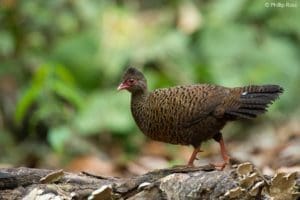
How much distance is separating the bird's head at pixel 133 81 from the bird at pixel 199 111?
0.71ft

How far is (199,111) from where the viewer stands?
16.6ft

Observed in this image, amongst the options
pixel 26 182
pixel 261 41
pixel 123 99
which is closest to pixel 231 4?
pixel 261 41

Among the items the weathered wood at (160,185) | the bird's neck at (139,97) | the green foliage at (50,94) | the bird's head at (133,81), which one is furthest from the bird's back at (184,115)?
the green foliage at (50,94)

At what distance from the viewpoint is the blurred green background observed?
889 centimetres

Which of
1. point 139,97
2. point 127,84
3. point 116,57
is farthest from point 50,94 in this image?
point 139,97

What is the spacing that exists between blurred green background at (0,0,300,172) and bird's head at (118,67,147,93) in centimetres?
284

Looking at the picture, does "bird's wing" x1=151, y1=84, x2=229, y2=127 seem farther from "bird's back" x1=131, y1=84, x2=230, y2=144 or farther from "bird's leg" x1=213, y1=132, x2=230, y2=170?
"bird's leg" x1=213, y1=132, x2=230, y2=170

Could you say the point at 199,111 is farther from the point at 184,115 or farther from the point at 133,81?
A: the point at 133,81

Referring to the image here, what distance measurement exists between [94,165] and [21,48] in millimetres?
2627

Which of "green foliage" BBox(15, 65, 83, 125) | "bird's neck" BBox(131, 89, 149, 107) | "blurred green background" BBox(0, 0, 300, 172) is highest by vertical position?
"blurred green background" BBox(0, 0, 300, 172)

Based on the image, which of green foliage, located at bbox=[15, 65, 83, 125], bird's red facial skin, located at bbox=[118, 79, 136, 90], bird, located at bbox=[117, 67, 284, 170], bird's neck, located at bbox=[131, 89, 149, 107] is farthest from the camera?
green foliage, located at bbox=[15, 65, 83, 125]

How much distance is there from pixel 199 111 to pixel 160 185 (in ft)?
3.02

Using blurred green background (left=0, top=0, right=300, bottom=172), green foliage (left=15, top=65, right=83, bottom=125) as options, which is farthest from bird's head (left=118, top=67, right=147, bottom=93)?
blurred green background (left=0, top=0, right=300, bottom=172)

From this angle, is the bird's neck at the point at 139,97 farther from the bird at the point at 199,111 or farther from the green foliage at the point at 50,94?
the green foliage at the point at 50,94
